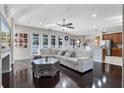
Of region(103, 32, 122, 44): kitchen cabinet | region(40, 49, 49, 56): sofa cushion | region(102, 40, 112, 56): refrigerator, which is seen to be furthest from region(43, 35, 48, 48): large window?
region(103, 32, 122, 44): kitchen cabinet

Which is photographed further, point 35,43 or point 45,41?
point 45,41

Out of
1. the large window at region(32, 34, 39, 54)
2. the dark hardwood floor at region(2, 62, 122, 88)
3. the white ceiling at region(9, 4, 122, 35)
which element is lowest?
the dark hardwood floor at region(2, 62, 122, 88)

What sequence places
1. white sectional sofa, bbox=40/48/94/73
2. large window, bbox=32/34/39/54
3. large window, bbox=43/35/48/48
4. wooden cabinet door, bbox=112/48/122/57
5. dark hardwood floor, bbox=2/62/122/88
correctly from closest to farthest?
dark hardwood floor, bbox=2/62/122/88 < white sectional sofa, bbox=40/48/94/73 < large window, bbox=32/34/39/54 < wooden cabinet door, bbox=112/48/122/57 < large window, bbox=43/35/48/48

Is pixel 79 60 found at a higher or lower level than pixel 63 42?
lower

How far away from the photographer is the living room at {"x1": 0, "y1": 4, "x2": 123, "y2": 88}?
162 inches

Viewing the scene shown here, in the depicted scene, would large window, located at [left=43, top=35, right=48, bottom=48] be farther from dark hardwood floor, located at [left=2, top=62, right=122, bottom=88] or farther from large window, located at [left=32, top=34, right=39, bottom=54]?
dark hardwood floor, located at [left=2, top=62, right=122, bottom=88]

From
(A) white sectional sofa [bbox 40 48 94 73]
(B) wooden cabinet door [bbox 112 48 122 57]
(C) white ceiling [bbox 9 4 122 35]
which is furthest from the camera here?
(B) wooden cabinet door [bbox 112 48 122 57]

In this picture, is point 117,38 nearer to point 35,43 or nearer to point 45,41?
point 45,41

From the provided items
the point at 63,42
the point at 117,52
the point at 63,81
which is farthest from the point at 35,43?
the point at 117,52

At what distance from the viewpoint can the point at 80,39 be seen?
47.2ft

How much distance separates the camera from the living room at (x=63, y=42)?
Answer: 13.5 ft

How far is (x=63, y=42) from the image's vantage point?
1158 cm
